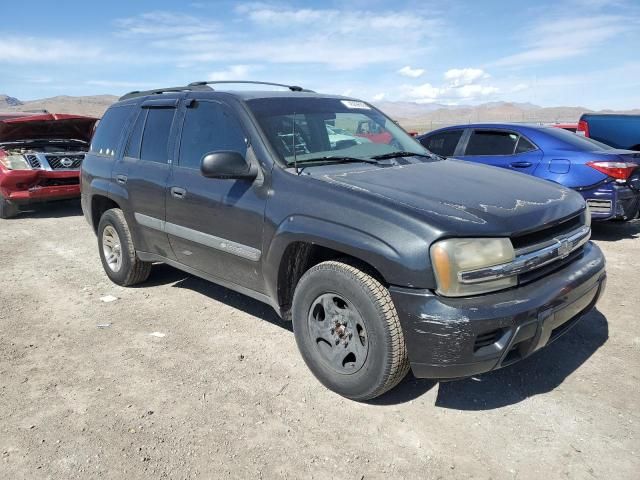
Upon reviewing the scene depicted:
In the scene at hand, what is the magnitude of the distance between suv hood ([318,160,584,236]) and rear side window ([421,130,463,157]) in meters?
3.93

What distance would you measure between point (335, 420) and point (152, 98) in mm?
3254

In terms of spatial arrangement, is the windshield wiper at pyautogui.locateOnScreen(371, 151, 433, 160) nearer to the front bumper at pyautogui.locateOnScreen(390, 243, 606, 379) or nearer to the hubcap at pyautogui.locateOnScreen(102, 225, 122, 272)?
the front bumper at pyautogui.locateOnScreen(390, 243, 606, 379)

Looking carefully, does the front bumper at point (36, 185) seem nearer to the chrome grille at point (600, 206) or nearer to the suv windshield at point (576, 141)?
the suv windshield at point (576, 141)

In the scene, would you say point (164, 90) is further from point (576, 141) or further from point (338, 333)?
point (576, 141)

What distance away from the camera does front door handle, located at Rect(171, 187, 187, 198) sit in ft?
12.7

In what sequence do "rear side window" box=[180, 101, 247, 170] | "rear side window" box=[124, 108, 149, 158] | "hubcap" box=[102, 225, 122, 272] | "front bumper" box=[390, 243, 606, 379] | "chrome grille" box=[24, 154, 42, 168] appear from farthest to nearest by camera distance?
"chrome grille" box=[24, 154, 42, 168]
"hubcap" box=[102, 225, 122, 272]
"rear side window" box=[124, 108, 149, 158]
"rear side window" box=[180, 101, 247, 170]
"front bumper" box=[390, 243, 606, 379]

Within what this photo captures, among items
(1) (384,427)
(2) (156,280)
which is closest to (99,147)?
(2) (156,280)

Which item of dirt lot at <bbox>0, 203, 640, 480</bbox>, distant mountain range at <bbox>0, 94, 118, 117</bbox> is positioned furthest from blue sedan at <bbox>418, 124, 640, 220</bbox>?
distant mountain range at <bbox>0, 94, 118, 117</bbox>

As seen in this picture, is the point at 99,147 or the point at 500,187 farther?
the point at 99,147

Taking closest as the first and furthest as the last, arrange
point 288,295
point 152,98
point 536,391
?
point 536,391, point 288,295, point 152,98

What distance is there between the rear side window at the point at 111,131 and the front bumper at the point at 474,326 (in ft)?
11.4

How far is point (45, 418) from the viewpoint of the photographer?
2904 millimetres

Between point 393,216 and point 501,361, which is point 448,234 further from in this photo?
point 501,361

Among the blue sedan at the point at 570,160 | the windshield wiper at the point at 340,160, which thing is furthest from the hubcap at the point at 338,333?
the blue sedan at the point at 570,160
